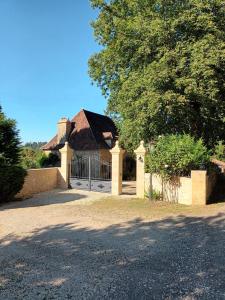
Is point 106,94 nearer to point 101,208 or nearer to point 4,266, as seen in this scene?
point 101,208

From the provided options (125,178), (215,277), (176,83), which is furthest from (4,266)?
(125,178)

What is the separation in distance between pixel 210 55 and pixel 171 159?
637 centimetres

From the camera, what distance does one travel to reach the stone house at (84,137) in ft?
91.8

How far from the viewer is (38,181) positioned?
1711 cm

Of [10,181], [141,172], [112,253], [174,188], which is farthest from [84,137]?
[112,253]

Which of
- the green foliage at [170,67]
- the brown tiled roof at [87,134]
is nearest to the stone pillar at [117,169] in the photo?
the green foliage at [170,67]

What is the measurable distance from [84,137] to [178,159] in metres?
16.3

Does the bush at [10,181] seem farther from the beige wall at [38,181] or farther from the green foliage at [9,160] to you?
the beige wall at [38,181]

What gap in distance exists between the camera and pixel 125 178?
94.1ft

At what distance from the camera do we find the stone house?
27969mm

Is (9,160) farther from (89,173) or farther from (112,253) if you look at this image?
(112,253)

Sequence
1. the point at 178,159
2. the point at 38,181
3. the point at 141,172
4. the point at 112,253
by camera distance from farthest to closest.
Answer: the point at 38,181
the point at 141,172
the point at 178,159
the point at 112,253

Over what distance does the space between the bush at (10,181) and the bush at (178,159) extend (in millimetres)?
6339

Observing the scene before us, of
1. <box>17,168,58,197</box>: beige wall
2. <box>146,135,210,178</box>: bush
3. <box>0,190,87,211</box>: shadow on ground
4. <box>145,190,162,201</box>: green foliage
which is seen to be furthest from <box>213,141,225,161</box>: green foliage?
<box>17,168,58,197</box>: beige wall
